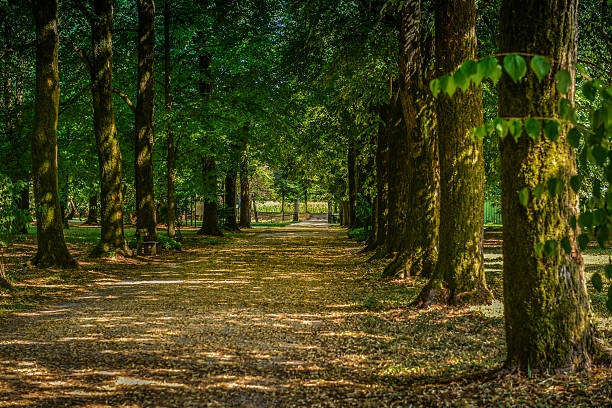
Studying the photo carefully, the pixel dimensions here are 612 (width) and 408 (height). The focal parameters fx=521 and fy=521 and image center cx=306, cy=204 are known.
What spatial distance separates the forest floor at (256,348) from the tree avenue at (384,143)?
0.12 meters

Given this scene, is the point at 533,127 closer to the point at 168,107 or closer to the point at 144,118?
the point at 144,118

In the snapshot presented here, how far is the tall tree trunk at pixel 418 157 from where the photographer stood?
1009 cm

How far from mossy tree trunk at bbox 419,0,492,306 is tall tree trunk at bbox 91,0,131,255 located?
10.1 meters

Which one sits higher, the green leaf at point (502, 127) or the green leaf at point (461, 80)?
the green leaf at point (461, 80)

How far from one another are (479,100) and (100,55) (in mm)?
11177

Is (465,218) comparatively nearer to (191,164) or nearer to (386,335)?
(386,335)

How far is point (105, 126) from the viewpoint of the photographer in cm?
1456

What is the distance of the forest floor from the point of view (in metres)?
4.07

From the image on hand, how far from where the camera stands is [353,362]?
5.16 meters

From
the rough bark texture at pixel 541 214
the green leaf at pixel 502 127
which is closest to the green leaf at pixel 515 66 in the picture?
the green leaf at pixel 502 127

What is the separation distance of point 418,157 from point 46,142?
8.39 meters

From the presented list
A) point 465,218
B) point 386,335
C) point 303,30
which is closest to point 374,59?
point 303,30

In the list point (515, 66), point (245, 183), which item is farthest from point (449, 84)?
point (245, 183)

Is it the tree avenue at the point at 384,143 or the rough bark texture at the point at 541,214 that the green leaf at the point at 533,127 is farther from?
the rough bark texture at the point at 541,214
